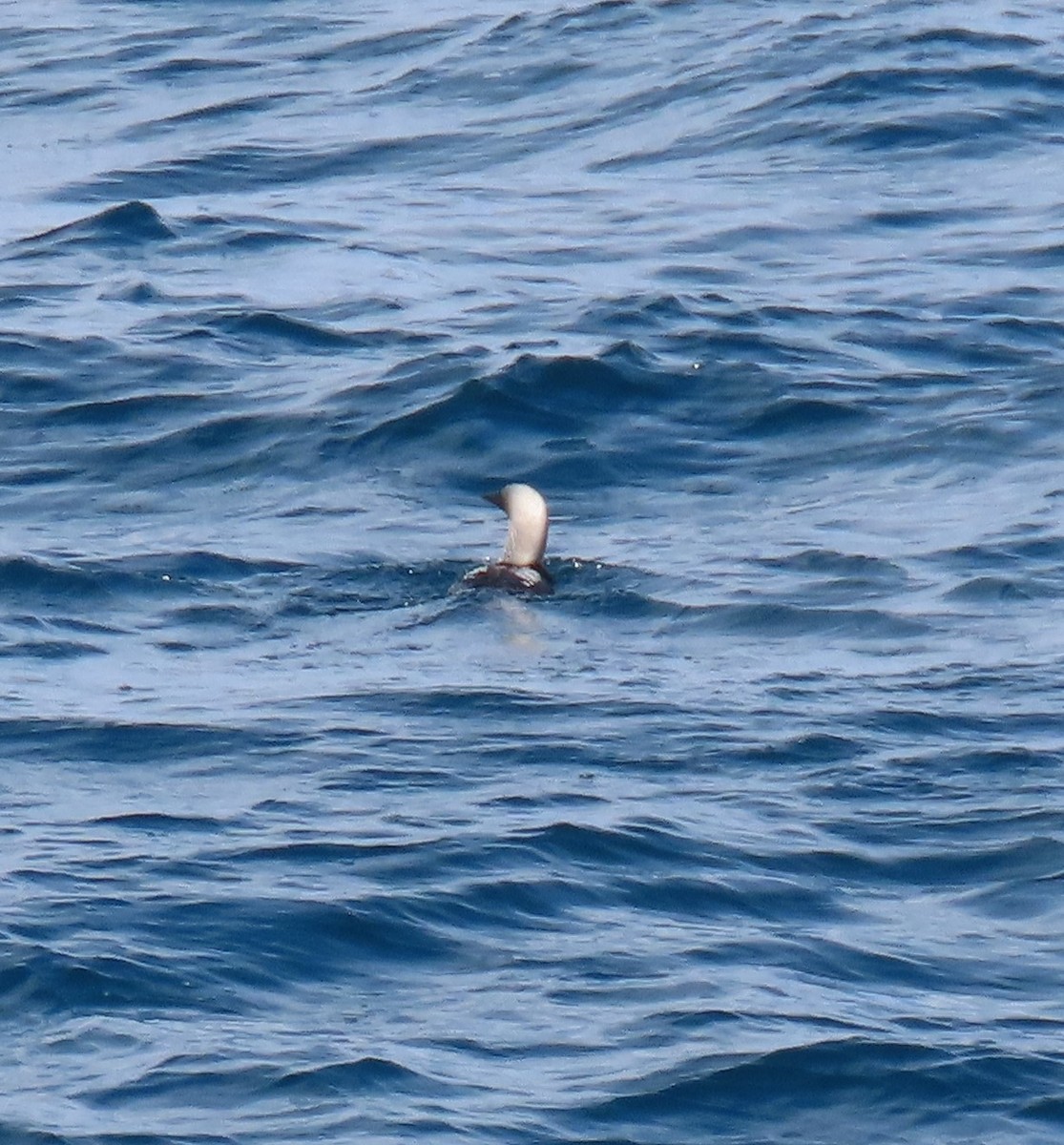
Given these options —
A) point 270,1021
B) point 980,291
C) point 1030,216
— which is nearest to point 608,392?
point 980,291

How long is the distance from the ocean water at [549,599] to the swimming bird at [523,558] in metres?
0.09

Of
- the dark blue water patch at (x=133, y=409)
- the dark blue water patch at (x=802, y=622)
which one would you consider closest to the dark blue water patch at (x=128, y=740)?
the dark blue water patch at (x=802, y=622)

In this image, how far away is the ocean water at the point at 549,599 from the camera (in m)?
6.00

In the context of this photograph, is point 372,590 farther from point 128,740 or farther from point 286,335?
point 286,335

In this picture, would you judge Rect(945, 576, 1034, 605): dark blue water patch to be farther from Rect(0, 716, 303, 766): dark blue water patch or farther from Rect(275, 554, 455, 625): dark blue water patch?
Rect(0, 716, 303, 766): dark blue water patch

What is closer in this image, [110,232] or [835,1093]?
[835,1093]

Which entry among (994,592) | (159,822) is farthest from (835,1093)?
(994,592)

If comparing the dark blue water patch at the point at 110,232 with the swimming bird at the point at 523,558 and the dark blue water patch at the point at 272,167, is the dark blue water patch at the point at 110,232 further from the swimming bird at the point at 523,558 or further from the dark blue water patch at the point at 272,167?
the swimming bird at the point at 523,558

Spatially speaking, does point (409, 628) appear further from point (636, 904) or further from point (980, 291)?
point (980, 291)

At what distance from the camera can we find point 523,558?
32.2 ft

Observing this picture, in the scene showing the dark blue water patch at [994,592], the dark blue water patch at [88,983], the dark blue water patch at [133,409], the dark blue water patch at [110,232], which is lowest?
the dark blue water patch at [994,592]

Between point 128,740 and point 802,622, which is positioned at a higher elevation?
point 128,740

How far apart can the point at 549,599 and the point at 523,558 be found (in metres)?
0.19

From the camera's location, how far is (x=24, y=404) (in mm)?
12562
